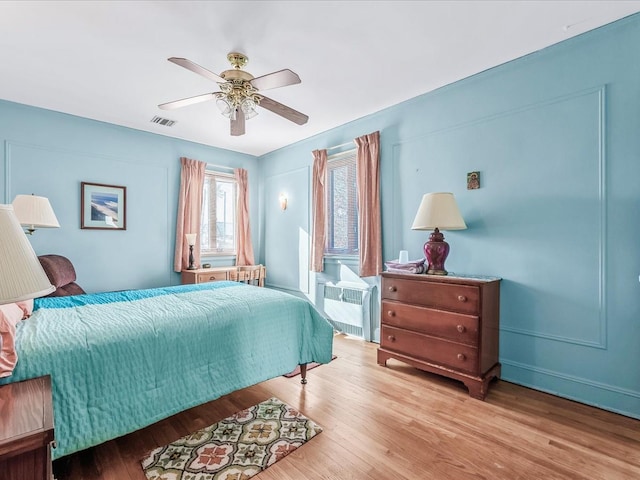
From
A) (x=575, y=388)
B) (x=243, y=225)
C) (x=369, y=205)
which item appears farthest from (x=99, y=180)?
(x=575, y=388)

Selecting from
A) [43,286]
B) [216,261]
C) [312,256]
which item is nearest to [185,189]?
[216,261]

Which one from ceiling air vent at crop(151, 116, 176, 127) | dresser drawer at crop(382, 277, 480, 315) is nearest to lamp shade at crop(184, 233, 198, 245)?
ceiling air vent at crop(151, 116, 176, 127)

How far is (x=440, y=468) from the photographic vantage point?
1.71m

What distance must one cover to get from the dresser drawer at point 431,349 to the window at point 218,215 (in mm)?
3157

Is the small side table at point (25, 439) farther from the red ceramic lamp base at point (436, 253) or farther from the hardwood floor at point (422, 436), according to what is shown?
the red ceramic lamp base at point (436, 253)

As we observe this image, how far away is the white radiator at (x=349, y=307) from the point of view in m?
3.86

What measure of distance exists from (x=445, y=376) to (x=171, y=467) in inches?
84.2

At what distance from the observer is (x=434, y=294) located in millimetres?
2738

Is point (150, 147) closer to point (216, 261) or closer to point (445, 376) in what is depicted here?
point (216, 261)

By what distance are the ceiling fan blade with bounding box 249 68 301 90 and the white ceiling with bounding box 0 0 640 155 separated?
13.9 inches

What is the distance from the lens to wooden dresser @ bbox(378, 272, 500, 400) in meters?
2.49

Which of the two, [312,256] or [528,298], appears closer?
[528,298]

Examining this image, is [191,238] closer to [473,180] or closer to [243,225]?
[243,225]

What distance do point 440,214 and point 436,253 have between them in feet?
1.24
